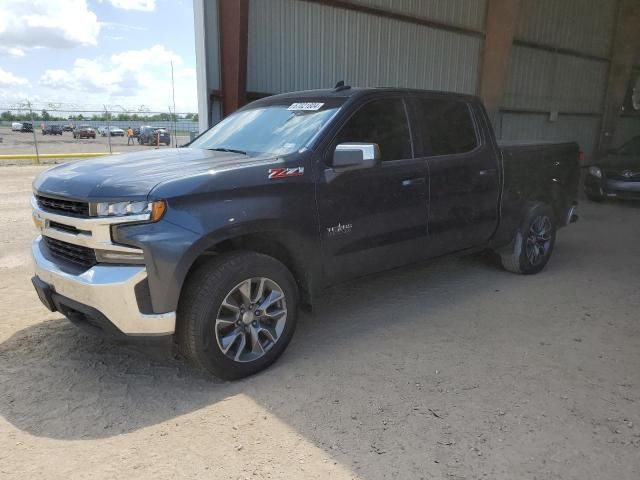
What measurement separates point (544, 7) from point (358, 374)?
14417 mm

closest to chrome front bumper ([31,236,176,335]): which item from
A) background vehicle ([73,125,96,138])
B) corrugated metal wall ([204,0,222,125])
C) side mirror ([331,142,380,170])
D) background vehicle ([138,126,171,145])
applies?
side mirror ([331,142,380,170])

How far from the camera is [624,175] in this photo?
10406mm

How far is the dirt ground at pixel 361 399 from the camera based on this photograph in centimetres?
258

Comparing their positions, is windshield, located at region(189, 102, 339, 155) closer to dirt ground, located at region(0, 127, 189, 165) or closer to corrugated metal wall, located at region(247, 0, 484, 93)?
corrugated metal wall, located at region(247, 0, 484, 93)

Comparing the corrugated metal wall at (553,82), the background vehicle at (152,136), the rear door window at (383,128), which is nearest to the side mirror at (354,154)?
the rear door window at (383,128)

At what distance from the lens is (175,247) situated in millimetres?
2910

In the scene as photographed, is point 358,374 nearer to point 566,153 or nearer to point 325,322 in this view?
point 325,322

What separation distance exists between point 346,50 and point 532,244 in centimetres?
645

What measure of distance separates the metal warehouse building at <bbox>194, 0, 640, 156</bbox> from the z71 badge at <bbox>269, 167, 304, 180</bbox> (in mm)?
5418

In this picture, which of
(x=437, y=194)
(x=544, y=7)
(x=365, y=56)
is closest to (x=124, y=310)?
(x=437, y=194)

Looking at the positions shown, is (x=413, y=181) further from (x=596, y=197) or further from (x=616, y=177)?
(x=596, y=197)

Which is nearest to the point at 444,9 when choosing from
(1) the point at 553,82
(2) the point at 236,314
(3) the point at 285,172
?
(1) the point at 553,82

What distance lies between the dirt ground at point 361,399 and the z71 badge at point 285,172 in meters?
1.33

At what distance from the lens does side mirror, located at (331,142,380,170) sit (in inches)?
138
